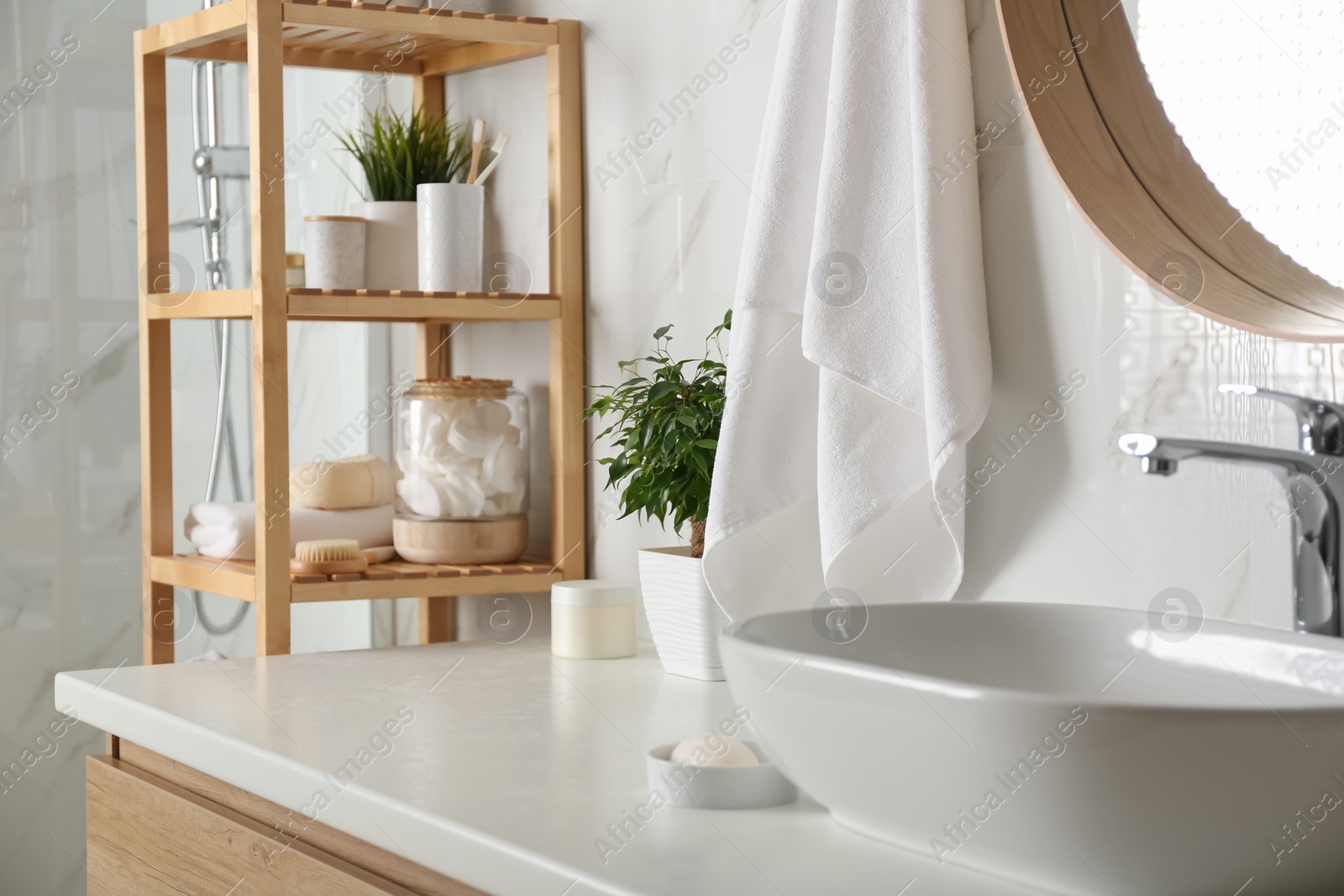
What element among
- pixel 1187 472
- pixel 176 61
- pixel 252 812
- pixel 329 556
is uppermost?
pixel 176 61

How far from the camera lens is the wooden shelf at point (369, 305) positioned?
1.55 meters

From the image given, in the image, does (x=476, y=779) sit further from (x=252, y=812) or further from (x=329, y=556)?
(x=329, y=556)

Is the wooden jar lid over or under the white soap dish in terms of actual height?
over

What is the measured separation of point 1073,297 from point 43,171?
1.61m

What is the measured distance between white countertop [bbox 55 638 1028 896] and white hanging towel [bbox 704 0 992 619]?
8.0 inches

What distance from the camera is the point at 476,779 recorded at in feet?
3.13

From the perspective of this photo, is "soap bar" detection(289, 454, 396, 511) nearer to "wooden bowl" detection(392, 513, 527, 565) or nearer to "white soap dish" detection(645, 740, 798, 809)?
"wooden bowl" detection(392, 513, 527, 565)

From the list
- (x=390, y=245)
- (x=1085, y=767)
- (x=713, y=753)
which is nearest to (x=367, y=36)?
(x=390, y=245)

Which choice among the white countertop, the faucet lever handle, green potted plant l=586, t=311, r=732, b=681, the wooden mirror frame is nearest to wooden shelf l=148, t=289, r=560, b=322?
green potted plant l=586, t=311, r=732, b=681

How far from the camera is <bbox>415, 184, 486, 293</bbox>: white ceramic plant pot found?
1658mm

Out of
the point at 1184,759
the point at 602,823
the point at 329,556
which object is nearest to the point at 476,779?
the point at 602,823

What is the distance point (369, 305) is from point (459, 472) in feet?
0.72

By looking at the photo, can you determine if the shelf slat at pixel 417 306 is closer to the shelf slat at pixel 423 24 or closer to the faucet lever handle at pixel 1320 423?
the shelf slat at pixel 423 24

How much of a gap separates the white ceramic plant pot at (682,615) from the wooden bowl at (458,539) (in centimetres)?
33
